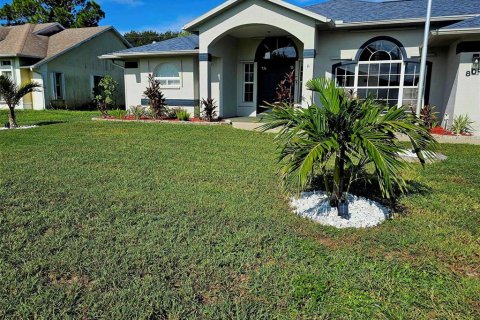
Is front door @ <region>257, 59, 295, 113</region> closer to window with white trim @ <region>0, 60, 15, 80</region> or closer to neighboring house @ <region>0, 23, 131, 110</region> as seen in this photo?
neighboring house @ <region>0, 23, 131, 110</region>

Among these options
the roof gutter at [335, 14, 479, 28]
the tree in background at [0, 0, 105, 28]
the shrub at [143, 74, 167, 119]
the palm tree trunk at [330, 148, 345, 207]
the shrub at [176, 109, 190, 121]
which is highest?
the tree in background at [0, 0, 105, 28]

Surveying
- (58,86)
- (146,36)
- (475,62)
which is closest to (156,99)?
(475,62)

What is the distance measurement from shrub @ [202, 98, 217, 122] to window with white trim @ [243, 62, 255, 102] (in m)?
2.45

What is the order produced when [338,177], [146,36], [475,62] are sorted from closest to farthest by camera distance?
[338,177] → [475,62] → [146,36]

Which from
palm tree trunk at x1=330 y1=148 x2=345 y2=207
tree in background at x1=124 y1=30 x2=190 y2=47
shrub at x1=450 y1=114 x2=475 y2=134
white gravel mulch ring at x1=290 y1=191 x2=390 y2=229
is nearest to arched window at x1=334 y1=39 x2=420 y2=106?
shrub at x1=450 y1=114 x2=475 y2=134

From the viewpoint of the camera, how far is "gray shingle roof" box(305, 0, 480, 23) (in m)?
12.2

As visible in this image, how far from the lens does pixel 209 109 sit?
14273mm

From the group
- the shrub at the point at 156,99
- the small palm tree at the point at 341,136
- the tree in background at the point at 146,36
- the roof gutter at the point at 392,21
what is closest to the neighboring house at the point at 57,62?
the shrub at the point at 156,99

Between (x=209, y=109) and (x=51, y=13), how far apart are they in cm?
3414

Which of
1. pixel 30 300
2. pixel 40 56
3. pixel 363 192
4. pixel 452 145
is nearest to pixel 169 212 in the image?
pixel 30 300

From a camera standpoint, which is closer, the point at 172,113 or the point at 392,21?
the point at 392,21

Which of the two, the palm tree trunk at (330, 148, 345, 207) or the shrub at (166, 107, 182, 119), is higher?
the shrub at (166, 107, 182, 119)

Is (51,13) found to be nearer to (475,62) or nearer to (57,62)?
(57,62)

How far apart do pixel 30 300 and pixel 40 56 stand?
81.2ft
